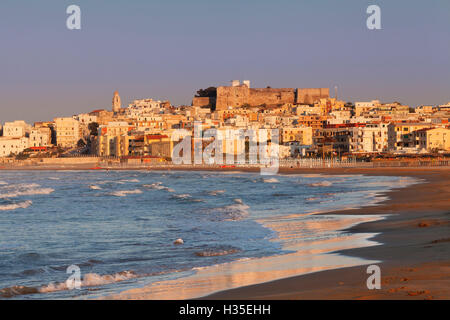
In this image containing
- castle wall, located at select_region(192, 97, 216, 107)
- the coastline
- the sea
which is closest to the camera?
the coastline

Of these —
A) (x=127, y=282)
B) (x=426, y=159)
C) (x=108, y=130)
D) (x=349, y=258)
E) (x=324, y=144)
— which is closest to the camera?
(x=127, y=282)

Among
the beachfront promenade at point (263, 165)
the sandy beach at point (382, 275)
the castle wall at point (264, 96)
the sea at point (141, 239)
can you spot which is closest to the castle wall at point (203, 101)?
the castle wall at point (264, 96)

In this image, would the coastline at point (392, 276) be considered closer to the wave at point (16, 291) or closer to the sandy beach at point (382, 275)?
the sandy beach at point (382, 275)

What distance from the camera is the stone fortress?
584 feet

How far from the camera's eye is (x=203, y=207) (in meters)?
29.0

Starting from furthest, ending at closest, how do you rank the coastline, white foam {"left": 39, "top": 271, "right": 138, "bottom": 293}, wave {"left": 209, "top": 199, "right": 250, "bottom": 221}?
wave {"left": 209, "top": 199, "right": 250, "bottom": 221} → white foam {"left": 39, "top": 271, "right": 138, "bottom": 293} → the coastline

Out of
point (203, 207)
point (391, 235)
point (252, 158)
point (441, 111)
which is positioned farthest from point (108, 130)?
point (391, 235)

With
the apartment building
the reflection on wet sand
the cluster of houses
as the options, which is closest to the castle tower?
the cluster of houses

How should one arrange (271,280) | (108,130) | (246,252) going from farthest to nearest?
1. (108,130)
2. (246,252)
3. (271,280)

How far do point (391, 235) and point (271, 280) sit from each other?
608 cm

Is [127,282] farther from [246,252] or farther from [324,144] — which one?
[324,144]

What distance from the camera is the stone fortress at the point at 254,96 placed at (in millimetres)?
178125

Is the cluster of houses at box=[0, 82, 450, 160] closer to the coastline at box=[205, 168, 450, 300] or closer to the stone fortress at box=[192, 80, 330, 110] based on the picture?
the stone fortress at box=[192, 80, 330, 110]

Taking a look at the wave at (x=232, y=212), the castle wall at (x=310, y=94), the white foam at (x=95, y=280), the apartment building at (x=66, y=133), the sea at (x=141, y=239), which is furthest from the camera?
the castle wall at (x=310, y=94)
